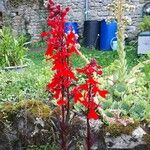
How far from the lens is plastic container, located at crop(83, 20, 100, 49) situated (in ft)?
45.0


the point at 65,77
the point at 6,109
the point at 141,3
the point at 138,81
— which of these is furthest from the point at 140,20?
the point at 65,77

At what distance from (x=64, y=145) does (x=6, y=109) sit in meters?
1.08

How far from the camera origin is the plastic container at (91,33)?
539 inches

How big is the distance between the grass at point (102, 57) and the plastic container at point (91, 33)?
394 millimetres

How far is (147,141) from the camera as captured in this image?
428 cm

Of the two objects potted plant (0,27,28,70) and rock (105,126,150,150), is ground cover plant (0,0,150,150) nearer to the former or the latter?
rock (105,126,150,150)

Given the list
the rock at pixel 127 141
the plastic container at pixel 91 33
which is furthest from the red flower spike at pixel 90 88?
the plastic container at pixel 91 33

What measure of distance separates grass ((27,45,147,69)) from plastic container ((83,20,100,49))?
0.39 metres

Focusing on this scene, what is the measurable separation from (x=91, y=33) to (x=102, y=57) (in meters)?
1.92

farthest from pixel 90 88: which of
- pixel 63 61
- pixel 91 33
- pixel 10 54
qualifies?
pixel 91 33

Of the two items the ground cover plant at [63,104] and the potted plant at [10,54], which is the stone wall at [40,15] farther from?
the ground cover plant at [63,104]

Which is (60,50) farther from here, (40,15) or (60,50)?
(40,15)

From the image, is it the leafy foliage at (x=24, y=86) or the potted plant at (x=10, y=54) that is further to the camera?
the potted plant at (x=10, y=54)

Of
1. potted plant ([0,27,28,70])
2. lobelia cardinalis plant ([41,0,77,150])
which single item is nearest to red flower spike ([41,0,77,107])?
lobelia cardinalis plant ([41,0,77,150])
